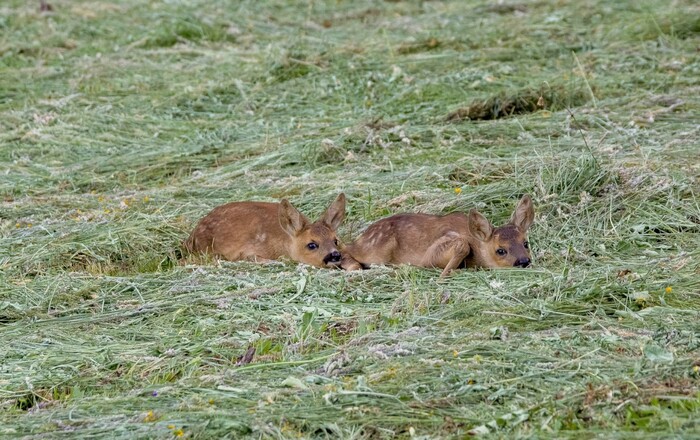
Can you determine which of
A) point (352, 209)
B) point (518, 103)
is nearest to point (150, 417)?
point (352, 209)

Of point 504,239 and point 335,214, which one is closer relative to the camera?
point 504,239

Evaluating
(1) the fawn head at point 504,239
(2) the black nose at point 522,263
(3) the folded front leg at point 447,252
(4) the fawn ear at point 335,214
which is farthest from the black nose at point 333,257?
(2) the black nose at point 522,263

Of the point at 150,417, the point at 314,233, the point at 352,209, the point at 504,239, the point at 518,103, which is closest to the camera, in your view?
the point at 150,417

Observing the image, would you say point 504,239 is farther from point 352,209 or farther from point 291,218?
point 352,209

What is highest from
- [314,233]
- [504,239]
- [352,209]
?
[504,239]

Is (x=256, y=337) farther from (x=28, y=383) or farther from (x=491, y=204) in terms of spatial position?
(x=491, y=204)

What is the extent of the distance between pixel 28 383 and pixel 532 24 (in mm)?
9804

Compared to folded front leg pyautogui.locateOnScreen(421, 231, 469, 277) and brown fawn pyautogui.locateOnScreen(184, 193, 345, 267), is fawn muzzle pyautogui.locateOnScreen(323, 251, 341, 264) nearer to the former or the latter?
brown fawn pyautogui.locateOnScreen(184, 193, 345, 267)

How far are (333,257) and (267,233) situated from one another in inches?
27.7

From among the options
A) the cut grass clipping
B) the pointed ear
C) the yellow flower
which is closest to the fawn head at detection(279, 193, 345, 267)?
the pointed ear

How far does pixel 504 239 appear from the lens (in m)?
9.33

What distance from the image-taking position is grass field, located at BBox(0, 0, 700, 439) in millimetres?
6938

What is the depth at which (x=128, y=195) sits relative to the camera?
11.8 m

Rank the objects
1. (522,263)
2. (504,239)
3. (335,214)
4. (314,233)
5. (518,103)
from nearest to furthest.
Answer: (522,263) < (504,239) < (314,233) < (335,214) < (518,103)
